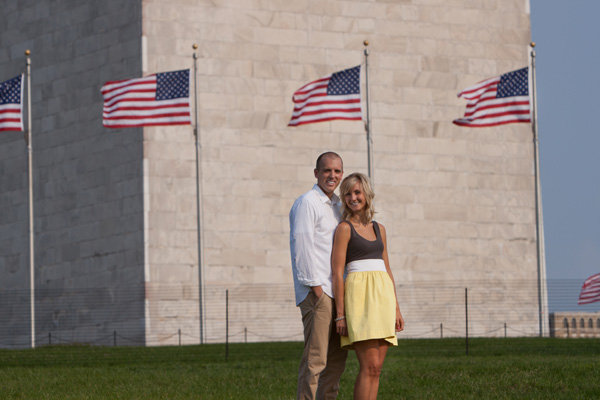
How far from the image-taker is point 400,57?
33750 millimetres

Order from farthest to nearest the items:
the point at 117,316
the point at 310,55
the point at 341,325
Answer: the point at 310,55 < the point at 117,316 < the point at 341,325

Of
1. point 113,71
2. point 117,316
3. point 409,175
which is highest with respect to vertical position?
point 113,71

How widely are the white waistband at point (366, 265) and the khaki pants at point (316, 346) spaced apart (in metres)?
0.36

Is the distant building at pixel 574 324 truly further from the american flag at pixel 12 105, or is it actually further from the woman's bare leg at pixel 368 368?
the woman's bare leg at pixel 368 368

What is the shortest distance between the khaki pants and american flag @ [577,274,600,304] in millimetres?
18247

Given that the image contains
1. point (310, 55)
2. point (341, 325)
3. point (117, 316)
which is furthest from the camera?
point (310, 55)

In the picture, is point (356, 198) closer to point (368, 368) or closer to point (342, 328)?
point (342, 328)

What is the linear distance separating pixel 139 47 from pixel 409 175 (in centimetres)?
837

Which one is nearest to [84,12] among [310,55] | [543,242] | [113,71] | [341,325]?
[113,71]

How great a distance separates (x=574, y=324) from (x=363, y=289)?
73.5 feet

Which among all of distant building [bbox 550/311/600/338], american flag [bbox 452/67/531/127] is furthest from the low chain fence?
american flag [bbox 452/67/531/127]

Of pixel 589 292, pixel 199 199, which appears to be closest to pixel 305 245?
pixel 589 292

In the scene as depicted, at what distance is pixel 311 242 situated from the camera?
1067cm

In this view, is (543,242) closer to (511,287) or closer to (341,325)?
(511,287)
